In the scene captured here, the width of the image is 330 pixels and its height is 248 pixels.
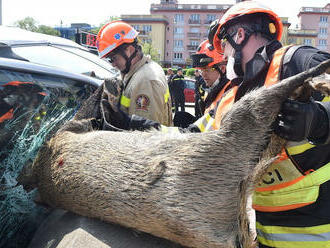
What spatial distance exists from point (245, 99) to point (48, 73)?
1.42 meters

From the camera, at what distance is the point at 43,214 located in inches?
→ 74.7

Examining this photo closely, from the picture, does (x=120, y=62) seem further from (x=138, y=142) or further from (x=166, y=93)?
(x=138, y=142)

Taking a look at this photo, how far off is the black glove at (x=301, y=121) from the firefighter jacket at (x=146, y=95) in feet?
5.60

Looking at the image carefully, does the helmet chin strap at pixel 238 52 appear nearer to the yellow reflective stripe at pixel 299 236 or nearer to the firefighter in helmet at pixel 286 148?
Result: the firefighter in helmet at pixel 286 148

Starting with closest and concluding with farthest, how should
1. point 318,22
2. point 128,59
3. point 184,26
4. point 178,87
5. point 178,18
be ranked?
1. point 128,59
2. point 178,87
3. point 184,26
4. point 178,18
5. point 318,22

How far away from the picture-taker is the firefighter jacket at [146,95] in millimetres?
2723

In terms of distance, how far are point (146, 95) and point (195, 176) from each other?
1.68 m

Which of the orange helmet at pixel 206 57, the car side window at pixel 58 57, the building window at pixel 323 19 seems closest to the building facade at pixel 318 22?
the building window at pixel 323 19

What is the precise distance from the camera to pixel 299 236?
139 cm

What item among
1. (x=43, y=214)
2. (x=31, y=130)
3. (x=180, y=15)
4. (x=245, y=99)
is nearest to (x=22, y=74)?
(x=31, y=130)

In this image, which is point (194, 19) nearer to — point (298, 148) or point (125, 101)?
point (125, 101)

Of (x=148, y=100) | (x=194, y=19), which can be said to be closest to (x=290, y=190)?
(x=148, y=100)

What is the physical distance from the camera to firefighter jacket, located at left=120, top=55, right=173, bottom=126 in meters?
2.72

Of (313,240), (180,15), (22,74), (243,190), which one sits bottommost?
(313,240)
